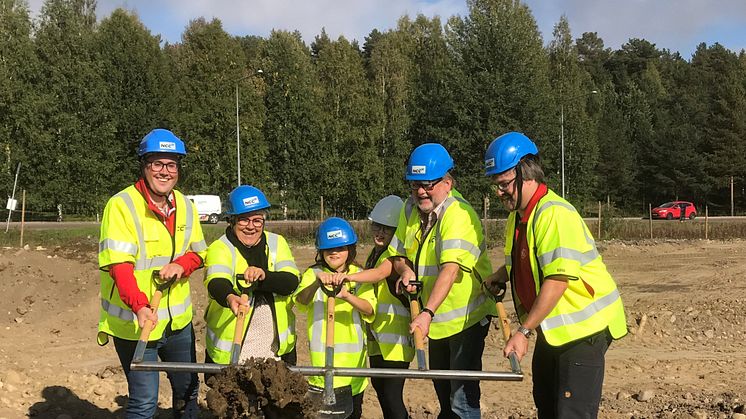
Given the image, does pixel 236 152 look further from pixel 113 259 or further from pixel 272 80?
pixel 113 259

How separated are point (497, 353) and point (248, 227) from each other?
6.14m

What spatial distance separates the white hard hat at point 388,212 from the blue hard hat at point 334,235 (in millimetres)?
376

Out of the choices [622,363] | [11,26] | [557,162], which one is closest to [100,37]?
[11,26]

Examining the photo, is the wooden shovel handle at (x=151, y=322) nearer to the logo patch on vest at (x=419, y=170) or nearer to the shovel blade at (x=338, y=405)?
the shovel blade at (x=338, y=405)

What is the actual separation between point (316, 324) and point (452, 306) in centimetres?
96

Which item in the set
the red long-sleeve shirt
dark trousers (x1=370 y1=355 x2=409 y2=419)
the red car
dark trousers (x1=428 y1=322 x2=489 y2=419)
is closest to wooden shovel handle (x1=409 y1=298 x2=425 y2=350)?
dark trousers (x1=428 y1=322 x2=489 y2=419)

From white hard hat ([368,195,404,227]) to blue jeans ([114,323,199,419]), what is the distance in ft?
5.11

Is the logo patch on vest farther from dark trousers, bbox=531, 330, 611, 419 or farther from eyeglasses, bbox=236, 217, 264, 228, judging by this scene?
dark trousers, bbox=531, 330, 611, 419

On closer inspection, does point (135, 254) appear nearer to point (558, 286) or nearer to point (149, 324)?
point (149, 324)

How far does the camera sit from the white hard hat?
5402mm

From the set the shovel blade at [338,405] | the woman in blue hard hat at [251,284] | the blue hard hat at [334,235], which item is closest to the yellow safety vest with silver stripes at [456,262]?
the blue hard hat at [334,235]

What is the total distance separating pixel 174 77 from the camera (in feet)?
143

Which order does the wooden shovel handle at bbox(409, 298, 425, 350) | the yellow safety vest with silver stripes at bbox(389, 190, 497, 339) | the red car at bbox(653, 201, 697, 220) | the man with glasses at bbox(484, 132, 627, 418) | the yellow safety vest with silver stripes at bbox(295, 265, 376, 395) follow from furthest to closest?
the red car at bbox(653, 201, 697, 220) → the yellow safety vest with silver stripes at bbox(295, 265, 376, 395) → the yellow safety vest with silver stripes at bbox(389, 190, 497, 339) → the wooden shovel handle at bbox(409, 298, 425, 350) → the man with glasses at bbox(484, 132, 627, 418)

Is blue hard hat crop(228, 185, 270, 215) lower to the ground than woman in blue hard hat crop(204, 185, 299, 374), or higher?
higher
